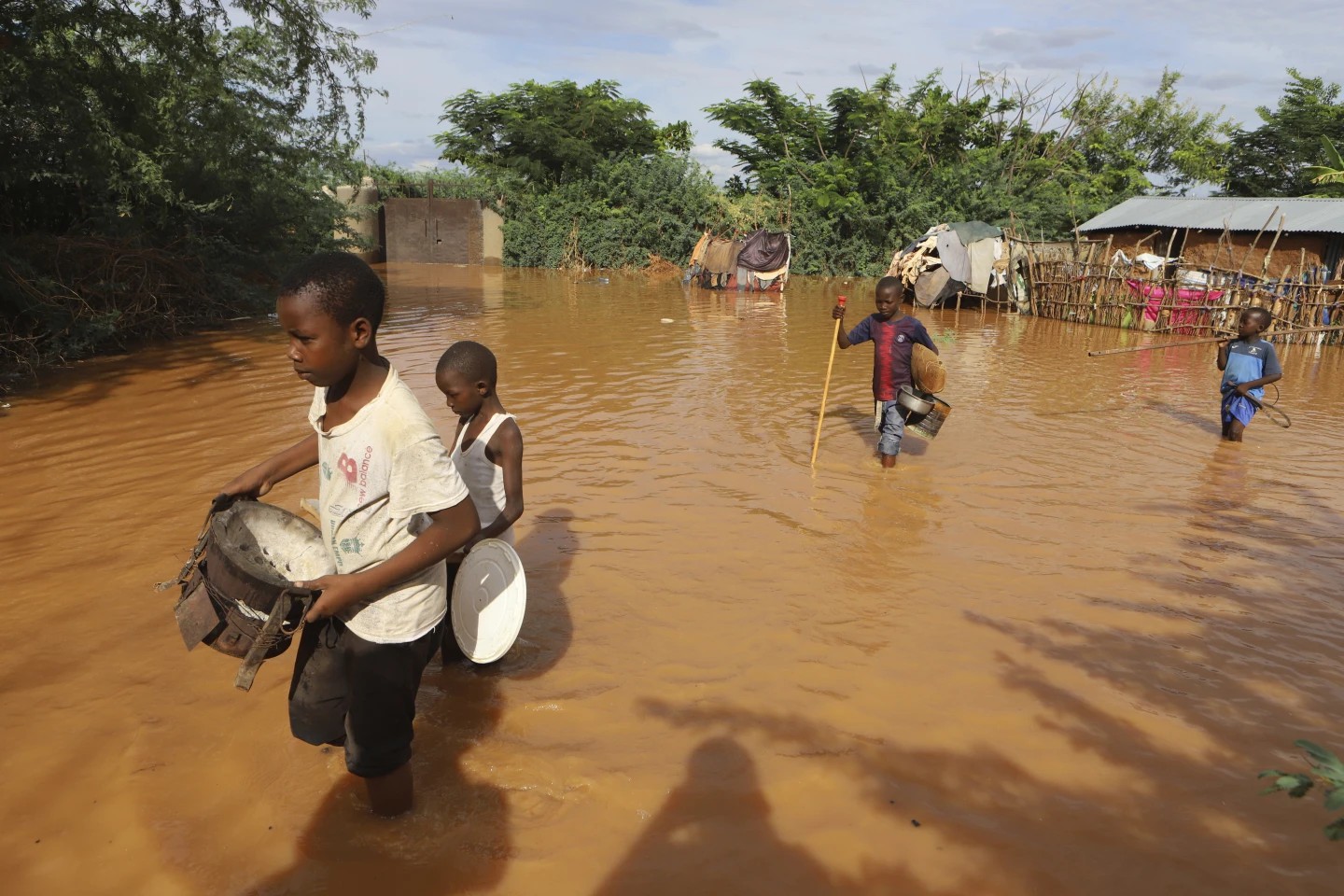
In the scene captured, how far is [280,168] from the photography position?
46.6ft

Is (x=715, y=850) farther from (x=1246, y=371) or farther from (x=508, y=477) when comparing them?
(x=1246, y=371)

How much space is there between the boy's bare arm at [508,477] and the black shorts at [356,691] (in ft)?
2.59

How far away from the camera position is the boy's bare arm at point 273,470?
2504 millimetres

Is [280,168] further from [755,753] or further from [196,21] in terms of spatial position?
[755,753]

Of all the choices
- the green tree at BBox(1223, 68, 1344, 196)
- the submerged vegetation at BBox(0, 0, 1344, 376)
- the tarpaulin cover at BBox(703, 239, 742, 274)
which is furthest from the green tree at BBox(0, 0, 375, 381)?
the green tree at BBox(1223, 68, 1344, 196)

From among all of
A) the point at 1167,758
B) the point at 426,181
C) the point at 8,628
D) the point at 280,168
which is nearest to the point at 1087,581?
the point at 1167,758

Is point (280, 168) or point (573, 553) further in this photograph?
point (280, 168)

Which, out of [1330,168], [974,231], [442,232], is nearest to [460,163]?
[442,232]

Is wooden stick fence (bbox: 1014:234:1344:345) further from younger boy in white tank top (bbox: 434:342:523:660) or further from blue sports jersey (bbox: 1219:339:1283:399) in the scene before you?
younger boy in white tank top (bbox: 434:342:523:660)

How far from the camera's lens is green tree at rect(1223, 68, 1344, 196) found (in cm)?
2603

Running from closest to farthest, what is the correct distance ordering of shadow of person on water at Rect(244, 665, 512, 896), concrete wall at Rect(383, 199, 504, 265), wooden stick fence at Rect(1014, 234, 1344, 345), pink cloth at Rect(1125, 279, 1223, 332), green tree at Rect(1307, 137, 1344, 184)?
shadow of person on water at Rect(244, 665, 512, 896), wooden stick fence at Rect(1014, 234, 1344, 345), pink cloth at Rect(1125, 279, 1223, 332), green tree at Rect(1307, 137, 1344, 184), concrete wall at Rect(383, 199, 504, 265)

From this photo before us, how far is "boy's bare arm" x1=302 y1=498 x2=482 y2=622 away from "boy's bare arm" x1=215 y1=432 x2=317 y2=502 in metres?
0.47

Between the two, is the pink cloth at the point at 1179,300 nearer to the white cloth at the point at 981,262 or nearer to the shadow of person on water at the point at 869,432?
the white cloth at the point at 981,262

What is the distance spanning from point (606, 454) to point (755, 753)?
13.3 feet
